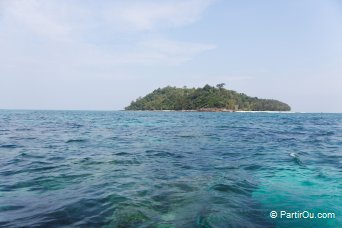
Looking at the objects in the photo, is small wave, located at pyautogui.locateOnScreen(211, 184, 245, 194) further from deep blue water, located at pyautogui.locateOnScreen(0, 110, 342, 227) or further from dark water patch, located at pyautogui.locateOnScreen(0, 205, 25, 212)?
dark water patch, located at pyautogui.locateOnScreen(0, 205, 25, 212)

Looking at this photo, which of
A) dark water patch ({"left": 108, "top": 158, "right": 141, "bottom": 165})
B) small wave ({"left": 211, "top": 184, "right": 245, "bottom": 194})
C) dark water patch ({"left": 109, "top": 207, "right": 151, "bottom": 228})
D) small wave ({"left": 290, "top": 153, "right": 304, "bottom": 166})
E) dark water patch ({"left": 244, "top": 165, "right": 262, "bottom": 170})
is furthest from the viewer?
small wave ({"left": 290, "top": 153, "right": 304, "bottom": 166})

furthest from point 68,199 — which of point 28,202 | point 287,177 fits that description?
point 287,177

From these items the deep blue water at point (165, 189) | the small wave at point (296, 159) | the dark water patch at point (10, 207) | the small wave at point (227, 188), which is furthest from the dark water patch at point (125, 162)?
the small wave at point (296, 159)

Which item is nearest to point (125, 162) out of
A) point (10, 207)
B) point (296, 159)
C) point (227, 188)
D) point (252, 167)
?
point (252, 167)

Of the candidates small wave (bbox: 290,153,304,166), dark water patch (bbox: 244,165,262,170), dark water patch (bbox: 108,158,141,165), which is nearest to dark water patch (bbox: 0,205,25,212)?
dark water patch (bbox: 108,158,141,165)

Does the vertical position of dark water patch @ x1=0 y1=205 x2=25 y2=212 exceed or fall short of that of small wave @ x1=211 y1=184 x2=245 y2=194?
it falls short

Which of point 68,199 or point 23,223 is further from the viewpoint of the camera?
point 68,199

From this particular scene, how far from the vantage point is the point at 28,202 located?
829 centimetres

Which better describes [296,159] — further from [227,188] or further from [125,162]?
[125,162]

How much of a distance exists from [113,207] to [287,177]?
709 cm

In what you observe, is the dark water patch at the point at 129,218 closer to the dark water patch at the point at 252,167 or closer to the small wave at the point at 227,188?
the small wave at the point at 227,188

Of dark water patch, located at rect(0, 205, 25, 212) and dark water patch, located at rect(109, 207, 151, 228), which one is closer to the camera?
dark water patch, located at rect(109, 207, 151, 228)

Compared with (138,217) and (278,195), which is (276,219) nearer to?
(278,195)

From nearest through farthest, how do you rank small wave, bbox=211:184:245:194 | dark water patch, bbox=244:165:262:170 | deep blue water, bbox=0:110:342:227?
deep blue water, bbox=0:110:342:227, small wave, bbox=211:184:245:194, dark water patch, bbox=244:165:262:170
